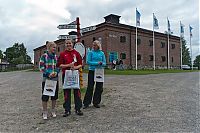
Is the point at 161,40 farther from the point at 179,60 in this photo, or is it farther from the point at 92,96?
the point at 92,96

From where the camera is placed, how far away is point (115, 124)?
491cm

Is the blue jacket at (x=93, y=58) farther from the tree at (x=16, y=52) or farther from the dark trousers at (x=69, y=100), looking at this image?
the tree at (x=16, y=52)

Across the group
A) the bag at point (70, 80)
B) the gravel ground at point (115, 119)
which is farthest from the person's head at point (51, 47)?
the gravel ground at point (115, 119)

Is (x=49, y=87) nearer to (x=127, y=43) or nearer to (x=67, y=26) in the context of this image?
(x=67, y=26)

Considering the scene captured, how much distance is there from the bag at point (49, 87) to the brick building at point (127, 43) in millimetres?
29948

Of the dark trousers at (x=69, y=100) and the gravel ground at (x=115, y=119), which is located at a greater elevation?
the dark trousers at (x=69, y=100)

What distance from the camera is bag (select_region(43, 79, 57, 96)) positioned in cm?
545

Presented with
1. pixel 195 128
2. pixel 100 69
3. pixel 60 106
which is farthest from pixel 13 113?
pixel 195 128

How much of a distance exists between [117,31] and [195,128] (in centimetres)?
3381

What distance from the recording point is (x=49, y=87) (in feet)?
17.9

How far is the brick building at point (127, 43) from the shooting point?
Answer: 119 ft

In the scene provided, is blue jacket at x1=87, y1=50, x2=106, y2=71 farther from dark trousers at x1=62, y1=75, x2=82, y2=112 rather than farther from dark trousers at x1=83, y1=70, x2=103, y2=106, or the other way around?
dark trousers at x1=62, y1=75, x2=82, y2=112

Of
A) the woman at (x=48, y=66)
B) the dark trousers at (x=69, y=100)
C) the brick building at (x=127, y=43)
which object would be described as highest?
the brick building at (x=127, y=43)

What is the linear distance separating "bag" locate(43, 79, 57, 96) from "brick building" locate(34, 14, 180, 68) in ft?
98.3
